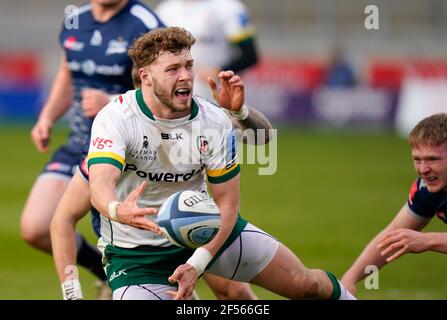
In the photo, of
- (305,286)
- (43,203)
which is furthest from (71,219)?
(43,203)

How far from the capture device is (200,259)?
20.6ft

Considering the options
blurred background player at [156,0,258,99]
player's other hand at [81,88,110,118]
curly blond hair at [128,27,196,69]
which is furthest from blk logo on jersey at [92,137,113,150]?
blurred background player at [156,0,258,99]

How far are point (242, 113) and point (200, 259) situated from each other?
1122mm

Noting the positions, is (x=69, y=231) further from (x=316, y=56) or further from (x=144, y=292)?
(x=316, y=56)

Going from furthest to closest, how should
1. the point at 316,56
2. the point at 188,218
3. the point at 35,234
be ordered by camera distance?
the point at 316,56 < the point at 35,234 < the point at 188,218

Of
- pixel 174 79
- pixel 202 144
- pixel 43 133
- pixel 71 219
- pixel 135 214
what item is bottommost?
pixel 71 219

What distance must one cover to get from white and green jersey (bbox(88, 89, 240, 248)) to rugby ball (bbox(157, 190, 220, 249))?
0.41 meters

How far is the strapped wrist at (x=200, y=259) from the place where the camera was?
624 cm

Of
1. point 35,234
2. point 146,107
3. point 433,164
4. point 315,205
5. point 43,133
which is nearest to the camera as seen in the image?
point 146,107

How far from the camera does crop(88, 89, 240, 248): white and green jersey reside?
20.7 feet

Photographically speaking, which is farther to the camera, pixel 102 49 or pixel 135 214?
pixel 102 49

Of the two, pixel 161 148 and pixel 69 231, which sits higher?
pixel 161 148
